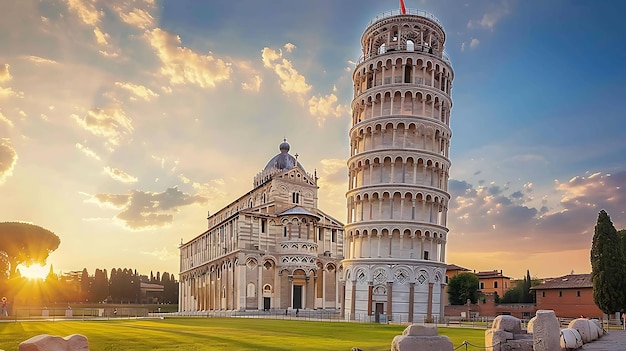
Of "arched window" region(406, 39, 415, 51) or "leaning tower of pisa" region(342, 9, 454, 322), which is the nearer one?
"leaning tower of pisa" region(342, 9, 454, 322)

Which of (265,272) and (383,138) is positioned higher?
(383,138)

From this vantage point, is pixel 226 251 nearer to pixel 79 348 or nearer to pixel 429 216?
pixel 429 216

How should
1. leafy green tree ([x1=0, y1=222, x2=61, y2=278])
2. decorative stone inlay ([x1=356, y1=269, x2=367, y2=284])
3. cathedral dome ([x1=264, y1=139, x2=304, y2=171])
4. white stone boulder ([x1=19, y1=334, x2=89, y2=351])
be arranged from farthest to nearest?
cathedral dome ([x1=264, y1=139, x2=304, y2=171])
leafy green tree ([x1=0, y1=222, x2=61, y2=278])
decorative stone inlay ([x1=356, y1=269, x2=367, y2=284])
white stone boulder ([x1=19, y1=334, x2=89, y2=351])

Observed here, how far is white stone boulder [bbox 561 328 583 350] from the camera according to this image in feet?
57.9

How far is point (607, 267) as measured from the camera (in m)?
47.5

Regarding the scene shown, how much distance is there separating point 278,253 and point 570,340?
60.0 m

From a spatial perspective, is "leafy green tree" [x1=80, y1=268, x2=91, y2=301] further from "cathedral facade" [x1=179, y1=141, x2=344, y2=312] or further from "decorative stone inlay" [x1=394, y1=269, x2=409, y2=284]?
"decorative stone inlay" [x1=394, y1=269, x2=409, y2=284]

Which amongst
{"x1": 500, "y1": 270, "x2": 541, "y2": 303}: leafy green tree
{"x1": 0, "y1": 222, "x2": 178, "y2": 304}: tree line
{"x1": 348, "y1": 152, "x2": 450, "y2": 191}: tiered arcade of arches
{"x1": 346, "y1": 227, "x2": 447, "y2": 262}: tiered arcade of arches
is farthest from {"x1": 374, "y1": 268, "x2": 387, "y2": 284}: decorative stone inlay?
{"x1": 0, "y1": 222, "x2": 178, "y2": 304}: tree line

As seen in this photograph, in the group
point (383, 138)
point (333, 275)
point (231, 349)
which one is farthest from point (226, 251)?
point (231, 349)

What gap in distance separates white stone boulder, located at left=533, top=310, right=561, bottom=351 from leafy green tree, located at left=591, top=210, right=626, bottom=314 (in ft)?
117

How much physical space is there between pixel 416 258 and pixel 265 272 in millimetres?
28929

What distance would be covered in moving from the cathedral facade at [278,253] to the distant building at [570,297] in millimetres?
28606

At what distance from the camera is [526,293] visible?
82375mm

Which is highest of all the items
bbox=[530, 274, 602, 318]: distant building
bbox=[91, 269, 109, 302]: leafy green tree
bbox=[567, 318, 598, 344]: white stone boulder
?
bbox=[567, 318, 598, 344]: white stone boulder
